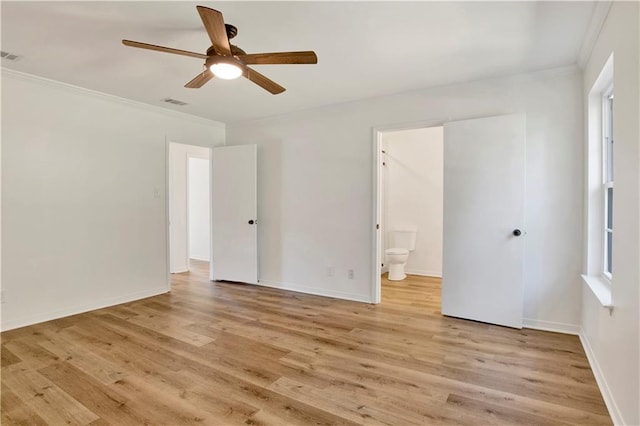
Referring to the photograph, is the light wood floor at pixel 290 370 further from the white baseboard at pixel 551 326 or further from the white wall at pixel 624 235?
the white wall at pixel 624 235

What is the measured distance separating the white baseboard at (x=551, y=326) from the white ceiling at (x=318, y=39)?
2356 mm

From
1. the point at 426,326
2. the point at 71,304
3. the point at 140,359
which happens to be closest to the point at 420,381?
the point at 426,326

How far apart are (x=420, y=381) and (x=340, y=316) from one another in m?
1.42

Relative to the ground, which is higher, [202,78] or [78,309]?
[202,78]

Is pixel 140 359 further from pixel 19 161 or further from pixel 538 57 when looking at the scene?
pixel 538 57

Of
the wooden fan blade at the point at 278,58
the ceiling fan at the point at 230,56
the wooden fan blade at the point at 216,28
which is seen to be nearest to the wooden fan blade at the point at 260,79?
the ceiling fan at the point at 230,56

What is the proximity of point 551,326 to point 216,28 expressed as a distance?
3655mm

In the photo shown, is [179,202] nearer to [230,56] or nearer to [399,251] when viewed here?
[399,251]

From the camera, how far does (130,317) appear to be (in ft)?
11.6

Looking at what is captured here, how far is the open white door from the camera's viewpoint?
16.1 feet

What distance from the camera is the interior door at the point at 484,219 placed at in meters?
3.19

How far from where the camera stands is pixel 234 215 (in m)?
5.05

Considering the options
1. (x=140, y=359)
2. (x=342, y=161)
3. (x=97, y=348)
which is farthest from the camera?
(x=342, y=161)

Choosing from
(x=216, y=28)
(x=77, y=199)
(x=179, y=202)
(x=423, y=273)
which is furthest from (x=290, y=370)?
(x=179, y=202)
